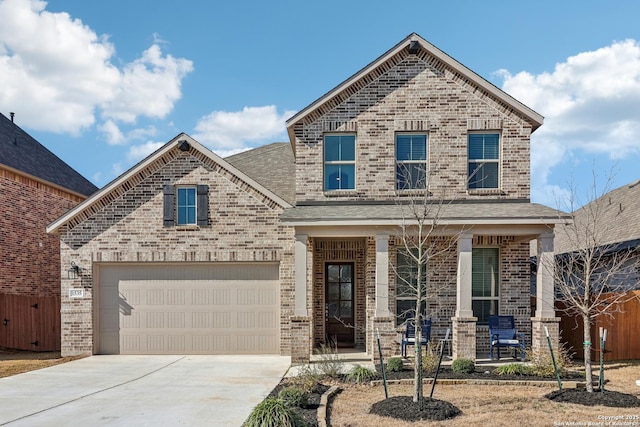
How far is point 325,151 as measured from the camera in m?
13.6

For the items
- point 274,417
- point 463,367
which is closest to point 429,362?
point 463,367

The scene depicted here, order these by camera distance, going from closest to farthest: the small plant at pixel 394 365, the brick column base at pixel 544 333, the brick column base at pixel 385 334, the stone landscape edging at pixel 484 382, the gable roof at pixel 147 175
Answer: the stone landscape edging at pixel 484 382 → the small plant at pixel 394 365 → the brick column base at pixel 544 333 → the brick column base at pixel 385 334 → the gable roof at pixel 147 175

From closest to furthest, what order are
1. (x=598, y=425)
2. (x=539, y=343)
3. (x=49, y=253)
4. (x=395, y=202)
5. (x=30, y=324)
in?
1. (x=598, y=425)
2. (x=539, y=343)
3. (x=395, y=202)
4. (x=30, y=324)
5. (x=49, y=253)

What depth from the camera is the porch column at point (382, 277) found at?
39.3 feet

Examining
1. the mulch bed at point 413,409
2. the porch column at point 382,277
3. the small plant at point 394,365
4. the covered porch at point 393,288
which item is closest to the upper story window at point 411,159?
the covered porch at point 393,288

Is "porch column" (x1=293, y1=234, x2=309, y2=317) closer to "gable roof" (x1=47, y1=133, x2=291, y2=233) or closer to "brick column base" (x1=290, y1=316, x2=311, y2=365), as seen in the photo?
"brick column base" (x1=290, y1=316, x2=311, y2=365)

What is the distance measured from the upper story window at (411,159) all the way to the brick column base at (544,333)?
432 cm

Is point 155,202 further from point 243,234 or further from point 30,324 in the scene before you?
point 30,324

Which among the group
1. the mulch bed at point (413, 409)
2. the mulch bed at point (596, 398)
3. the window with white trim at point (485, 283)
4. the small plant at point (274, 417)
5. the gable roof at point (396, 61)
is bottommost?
the mulch bed at point (596, 398)

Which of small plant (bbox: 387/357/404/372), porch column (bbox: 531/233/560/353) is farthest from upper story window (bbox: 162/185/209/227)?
porch column (bbox: 531/233/560/353)

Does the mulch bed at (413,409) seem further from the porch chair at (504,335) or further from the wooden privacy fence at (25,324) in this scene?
the wooden privacy fence at (25,324)

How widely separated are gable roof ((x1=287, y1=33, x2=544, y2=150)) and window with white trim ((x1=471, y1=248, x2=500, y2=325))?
11.7 feet

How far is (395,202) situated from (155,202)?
6413 millimetres

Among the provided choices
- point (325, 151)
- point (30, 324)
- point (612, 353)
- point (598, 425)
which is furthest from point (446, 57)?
point (30, 324)
